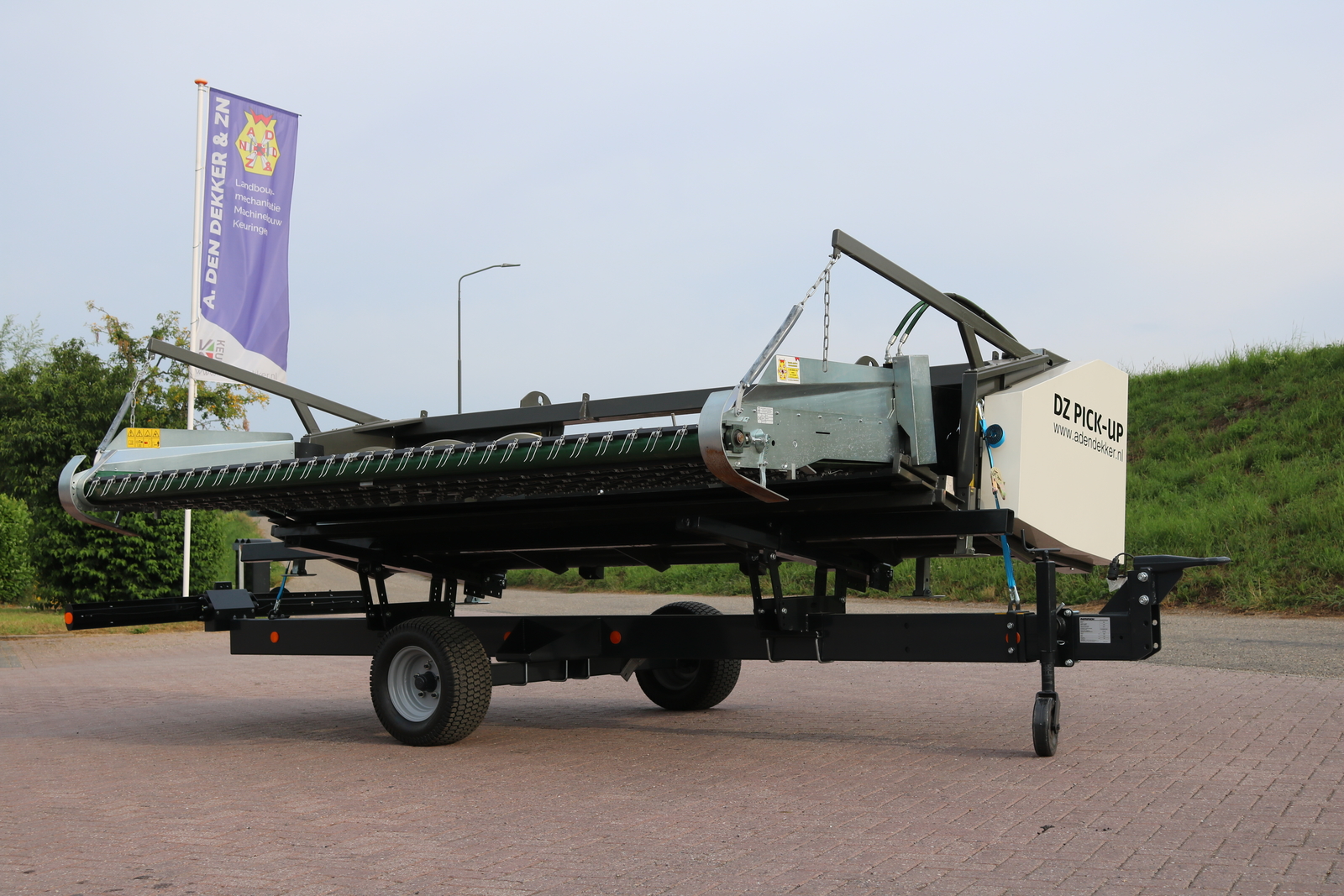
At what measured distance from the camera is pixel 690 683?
9117mm

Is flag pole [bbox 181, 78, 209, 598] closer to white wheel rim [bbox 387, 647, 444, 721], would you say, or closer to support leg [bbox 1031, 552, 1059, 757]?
white wheel rim [bbox 387, 647, 444, 721]

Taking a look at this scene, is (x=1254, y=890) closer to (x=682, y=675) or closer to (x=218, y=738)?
(x=682, y=675)

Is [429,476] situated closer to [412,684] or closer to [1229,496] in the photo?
[412,684]

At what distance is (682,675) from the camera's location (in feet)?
30.1

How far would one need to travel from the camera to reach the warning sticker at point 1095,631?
6.37 m

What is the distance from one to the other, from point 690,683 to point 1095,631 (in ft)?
11.7

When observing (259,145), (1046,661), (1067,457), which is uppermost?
(259,145)

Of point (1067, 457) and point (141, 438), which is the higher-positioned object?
point (141, 438)

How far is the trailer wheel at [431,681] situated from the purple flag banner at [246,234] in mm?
10371

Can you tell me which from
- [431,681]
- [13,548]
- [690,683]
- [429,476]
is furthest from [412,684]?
[13,548]

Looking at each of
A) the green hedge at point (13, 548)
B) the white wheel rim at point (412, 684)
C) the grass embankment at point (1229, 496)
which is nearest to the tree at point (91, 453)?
the green hedge at point (13, 548)

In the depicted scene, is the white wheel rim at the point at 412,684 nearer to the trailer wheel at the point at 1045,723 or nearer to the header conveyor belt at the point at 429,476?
the header conveyor belt at the point at 429,476

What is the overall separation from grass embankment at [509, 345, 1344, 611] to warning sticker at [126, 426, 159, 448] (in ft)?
26.5

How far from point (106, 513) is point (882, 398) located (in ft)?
16.6
